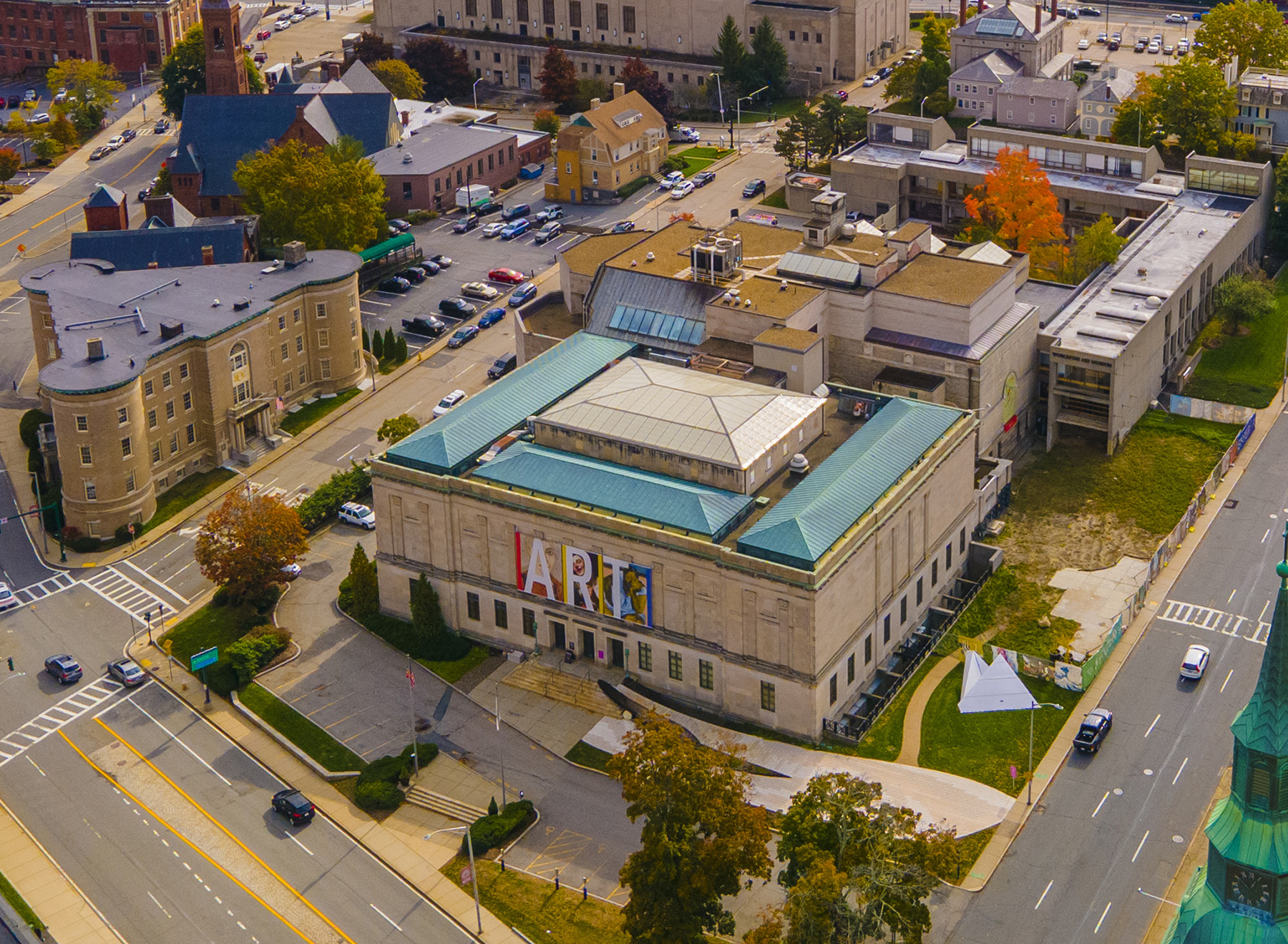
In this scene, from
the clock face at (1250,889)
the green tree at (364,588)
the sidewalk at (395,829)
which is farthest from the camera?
the green tree at (364,588)

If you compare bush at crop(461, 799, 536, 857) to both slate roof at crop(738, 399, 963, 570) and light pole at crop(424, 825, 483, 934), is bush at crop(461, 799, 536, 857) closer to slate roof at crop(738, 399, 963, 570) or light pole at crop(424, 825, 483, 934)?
light pole at crop(424, 825, 483, 934)

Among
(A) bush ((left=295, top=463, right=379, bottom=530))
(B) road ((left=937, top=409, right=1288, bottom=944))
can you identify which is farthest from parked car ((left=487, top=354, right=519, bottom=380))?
(B) road ((left=937, top=409, right=1288, bottom=944))

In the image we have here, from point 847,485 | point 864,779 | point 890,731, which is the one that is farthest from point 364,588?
point 864,779

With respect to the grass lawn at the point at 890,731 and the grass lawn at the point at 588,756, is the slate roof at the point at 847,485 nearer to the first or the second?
the grass lawn at the point at 890,731

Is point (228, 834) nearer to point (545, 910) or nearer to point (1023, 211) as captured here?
point (545, 910)

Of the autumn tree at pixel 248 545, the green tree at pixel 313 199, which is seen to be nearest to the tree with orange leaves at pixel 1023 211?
the green tree at pixel 313 199

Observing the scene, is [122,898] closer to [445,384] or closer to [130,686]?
[130,686]

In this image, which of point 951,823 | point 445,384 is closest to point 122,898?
point 951,823
